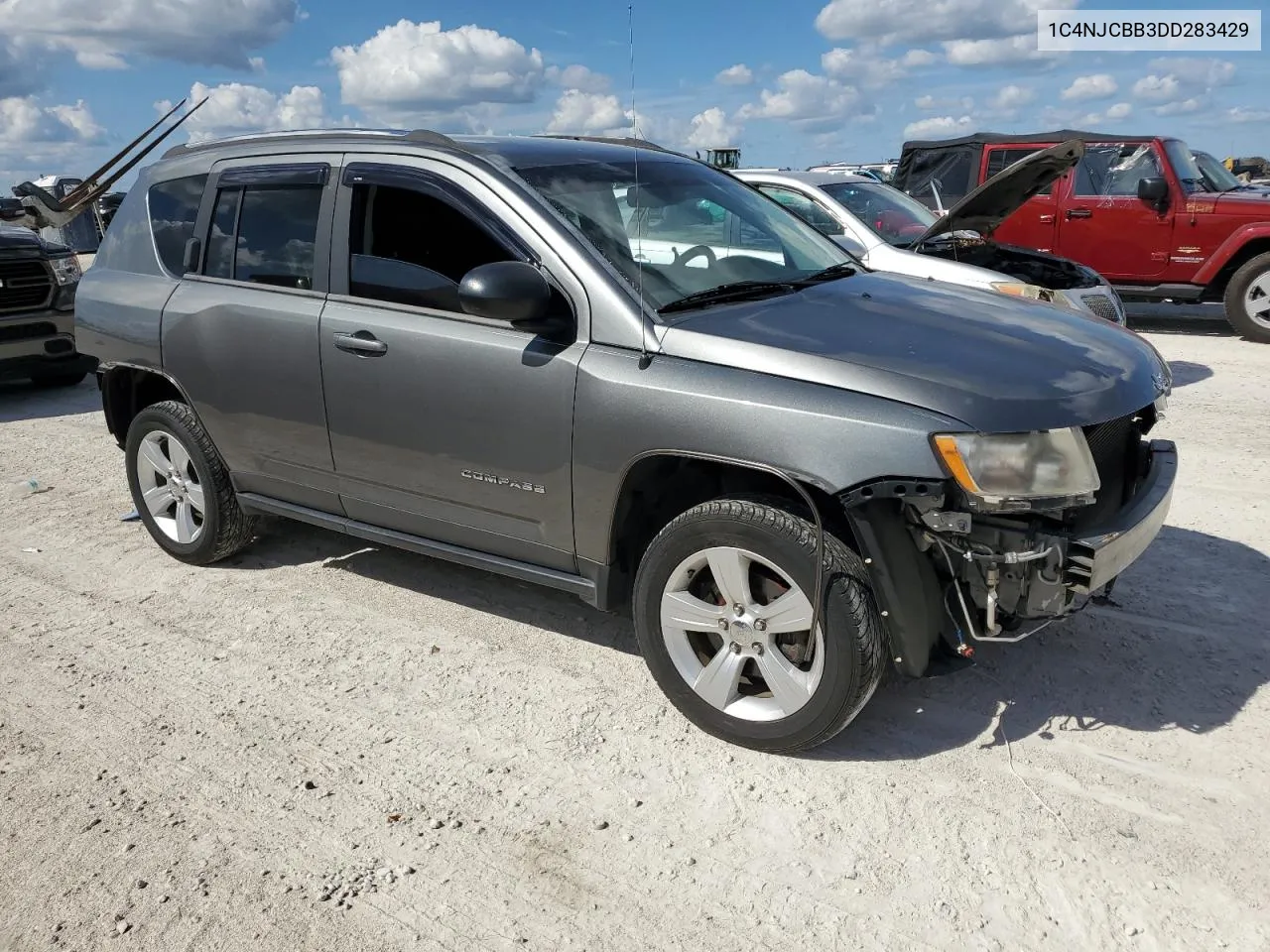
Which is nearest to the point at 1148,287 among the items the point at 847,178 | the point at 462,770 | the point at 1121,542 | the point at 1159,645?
the point at 847,178

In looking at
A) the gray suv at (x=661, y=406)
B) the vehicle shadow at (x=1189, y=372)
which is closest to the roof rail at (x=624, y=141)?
the gray suv at (x=661, y=406)

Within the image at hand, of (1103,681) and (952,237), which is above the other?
(952,237)

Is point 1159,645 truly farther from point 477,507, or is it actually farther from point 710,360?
point 477,507

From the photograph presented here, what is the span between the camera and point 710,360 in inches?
123

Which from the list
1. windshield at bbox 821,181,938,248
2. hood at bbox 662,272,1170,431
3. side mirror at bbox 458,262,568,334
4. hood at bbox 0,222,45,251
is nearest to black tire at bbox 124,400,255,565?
side mirror at bbox 458,262,568,334

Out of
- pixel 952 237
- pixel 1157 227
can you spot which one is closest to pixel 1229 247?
pixel 1157 227

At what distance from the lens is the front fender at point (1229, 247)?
9.98 metres

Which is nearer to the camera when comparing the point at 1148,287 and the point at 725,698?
the point at 725,698

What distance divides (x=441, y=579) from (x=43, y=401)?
21.5 ft

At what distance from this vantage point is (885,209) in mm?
9086

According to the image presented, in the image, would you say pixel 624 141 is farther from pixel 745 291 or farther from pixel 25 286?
pixel 25 286

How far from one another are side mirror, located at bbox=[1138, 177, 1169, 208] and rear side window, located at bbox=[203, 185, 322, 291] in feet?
30.3

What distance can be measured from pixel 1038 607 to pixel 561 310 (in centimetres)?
175

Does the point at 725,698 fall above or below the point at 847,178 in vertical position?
below
